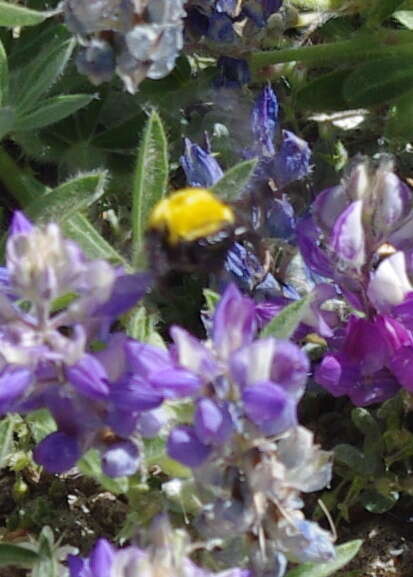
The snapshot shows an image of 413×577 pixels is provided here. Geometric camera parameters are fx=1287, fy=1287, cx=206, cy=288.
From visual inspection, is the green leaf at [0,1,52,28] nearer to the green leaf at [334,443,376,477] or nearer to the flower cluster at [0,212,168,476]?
the flower cluster at [0,212,168,476]

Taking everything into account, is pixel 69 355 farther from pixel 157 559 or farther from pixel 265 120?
pixel 265 120

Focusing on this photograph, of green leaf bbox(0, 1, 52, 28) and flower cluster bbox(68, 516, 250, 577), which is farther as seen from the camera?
green leaf bbox(0, 1, 52, 28)

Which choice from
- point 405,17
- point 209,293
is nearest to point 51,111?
point 209,293

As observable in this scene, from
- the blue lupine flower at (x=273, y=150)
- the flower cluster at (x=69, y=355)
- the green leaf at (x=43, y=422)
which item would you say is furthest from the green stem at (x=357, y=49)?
the flower cluster at (x=69, y=355)

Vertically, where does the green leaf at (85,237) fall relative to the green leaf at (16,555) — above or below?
above

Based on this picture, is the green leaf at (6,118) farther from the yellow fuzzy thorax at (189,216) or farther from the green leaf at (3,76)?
the yellow fuzzy thorax at (189,216)

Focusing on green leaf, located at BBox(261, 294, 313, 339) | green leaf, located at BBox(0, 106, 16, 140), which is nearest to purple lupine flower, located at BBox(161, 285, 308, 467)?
green leaf, located at BBox(261, 294, 313, 339)

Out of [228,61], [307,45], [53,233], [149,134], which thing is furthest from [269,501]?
[307,45]

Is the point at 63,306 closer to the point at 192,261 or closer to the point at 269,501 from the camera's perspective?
the point at 192,261
